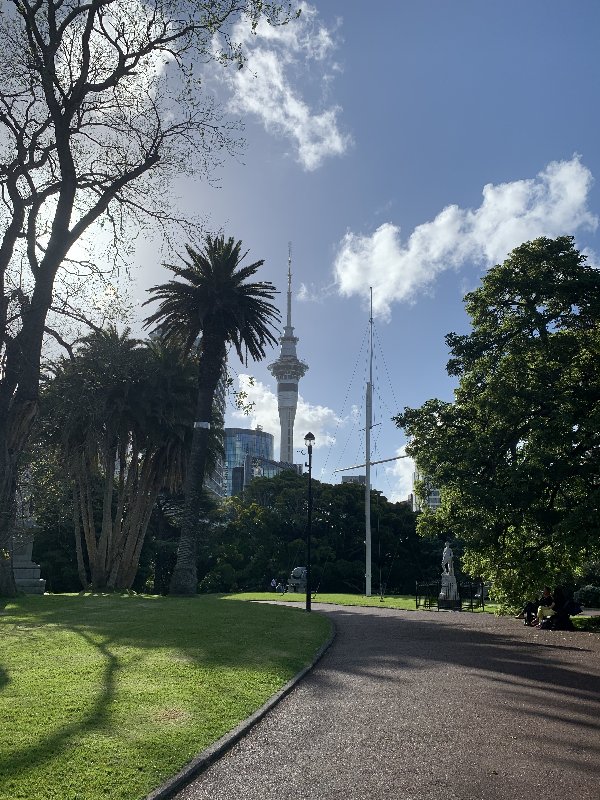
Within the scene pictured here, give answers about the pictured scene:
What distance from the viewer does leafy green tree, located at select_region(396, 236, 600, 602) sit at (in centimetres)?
1720

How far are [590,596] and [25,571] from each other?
91.6ft

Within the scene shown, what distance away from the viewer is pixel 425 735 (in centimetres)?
705

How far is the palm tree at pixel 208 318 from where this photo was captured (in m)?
32.2

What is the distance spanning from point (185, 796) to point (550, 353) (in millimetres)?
16312

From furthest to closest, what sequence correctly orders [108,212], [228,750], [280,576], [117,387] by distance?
[280,576] → [117,387] → [108,212] → [228,750]

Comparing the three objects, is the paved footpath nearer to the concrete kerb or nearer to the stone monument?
the concrete kerb

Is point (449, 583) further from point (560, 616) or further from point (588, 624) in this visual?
point (560, 616)

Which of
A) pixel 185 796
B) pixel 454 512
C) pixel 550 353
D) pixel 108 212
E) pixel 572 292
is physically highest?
pixel 108 212

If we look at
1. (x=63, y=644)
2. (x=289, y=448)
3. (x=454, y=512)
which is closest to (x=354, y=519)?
(x=454, y=512)

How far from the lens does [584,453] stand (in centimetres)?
1808

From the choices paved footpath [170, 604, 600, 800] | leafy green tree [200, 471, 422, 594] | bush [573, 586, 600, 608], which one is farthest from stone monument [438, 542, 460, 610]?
leafy green tree [200, 471, 422, 594]

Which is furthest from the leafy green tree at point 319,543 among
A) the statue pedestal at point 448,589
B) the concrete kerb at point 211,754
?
the concrete kerb at point 211,754

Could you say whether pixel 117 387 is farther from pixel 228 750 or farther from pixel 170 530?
pixel 228 750

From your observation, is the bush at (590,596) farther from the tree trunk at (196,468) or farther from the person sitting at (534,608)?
the tree trunk at (196,468)
